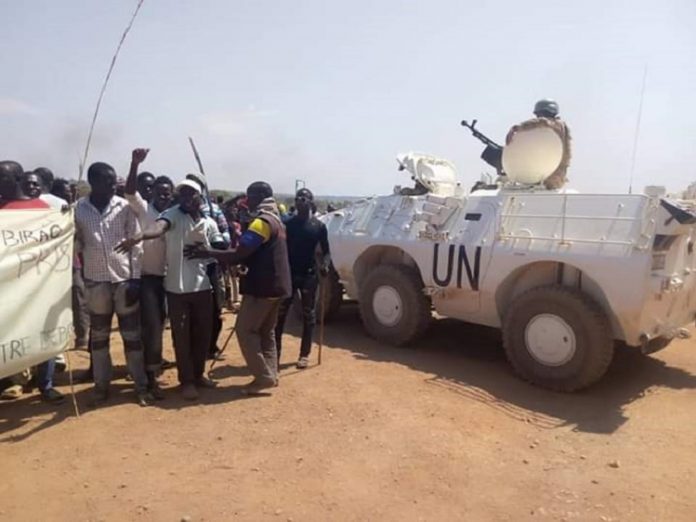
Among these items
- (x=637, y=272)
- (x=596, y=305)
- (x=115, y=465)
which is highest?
(x=637, y=272)

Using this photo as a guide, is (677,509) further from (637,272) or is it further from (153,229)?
(153,229)

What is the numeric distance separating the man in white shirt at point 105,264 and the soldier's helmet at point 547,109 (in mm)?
4717

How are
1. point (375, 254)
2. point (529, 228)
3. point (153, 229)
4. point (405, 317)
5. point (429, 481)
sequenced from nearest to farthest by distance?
point (429, 481), point (153, 229), point (529, 228), point (405, 317), point (375, 254)

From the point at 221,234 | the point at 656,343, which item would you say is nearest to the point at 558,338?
the point at 656,343

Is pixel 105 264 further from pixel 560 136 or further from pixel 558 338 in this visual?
pixel 560 136

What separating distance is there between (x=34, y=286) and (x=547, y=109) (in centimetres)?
561

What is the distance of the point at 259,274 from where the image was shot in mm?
5195

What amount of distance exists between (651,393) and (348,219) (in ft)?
13.3

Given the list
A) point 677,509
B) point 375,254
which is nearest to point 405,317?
point 375,254

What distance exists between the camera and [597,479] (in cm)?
396

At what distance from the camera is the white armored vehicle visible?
523 cm

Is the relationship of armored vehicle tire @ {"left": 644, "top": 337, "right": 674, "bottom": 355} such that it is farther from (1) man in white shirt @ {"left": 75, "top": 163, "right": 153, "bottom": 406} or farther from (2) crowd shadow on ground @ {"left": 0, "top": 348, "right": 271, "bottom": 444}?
(1) man in white shirt @ {"left": 75, "top": 163, "right": 153, "bottom": 406}

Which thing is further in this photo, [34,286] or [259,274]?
[259,274]

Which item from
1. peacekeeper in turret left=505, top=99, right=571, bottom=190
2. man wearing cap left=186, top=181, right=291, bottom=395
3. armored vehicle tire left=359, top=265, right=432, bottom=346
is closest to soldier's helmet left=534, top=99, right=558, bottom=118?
peacekeeper in turret left=505, top=99, right=571, bottom=190
